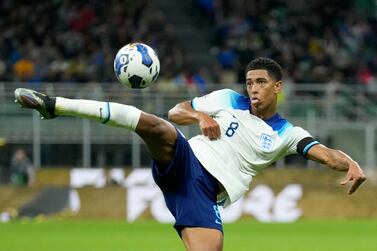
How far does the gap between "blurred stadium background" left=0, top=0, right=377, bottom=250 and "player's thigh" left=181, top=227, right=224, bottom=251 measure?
746 centimetres

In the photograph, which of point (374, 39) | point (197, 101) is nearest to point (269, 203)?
point (374, 39)

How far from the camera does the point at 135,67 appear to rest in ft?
28.1

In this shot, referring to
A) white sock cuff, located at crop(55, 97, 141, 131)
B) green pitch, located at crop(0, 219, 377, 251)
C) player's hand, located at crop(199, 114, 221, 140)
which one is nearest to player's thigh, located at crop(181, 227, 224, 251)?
player's hand, located at crop(199, 114, 221, 140)

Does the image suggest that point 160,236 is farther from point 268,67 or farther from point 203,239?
point 203,239

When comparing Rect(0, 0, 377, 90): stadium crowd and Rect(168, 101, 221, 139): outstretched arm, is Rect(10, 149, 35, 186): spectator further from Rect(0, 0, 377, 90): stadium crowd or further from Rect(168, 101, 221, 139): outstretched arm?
Rect(168, 101, 221, 139): outstretched arm

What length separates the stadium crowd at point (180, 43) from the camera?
24.8 m

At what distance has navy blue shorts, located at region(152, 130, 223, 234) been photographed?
336 inches

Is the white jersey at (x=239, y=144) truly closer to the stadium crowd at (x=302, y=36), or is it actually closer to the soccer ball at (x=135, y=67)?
the soccer ball at (x=135, y=67)

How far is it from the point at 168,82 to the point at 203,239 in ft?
53.5

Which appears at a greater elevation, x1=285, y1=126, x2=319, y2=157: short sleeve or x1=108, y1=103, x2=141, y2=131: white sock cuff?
x1=108, y1=103, x2=141, y2=131: white sock cuff

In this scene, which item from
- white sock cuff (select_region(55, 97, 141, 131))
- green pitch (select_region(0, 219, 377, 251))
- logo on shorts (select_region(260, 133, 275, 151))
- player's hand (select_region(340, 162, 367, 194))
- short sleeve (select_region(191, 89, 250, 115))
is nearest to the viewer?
white sock cuff (select_region(55, 97, 141, 131))

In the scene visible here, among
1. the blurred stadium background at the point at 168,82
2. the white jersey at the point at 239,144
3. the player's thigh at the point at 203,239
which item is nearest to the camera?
the player's thigh at the point at 203,239

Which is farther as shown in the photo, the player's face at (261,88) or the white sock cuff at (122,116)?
the player's face at (261,88)

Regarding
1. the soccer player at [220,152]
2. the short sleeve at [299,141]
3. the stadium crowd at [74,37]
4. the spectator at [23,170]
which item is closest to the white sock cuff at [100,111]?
the soccer player at [220,152]
